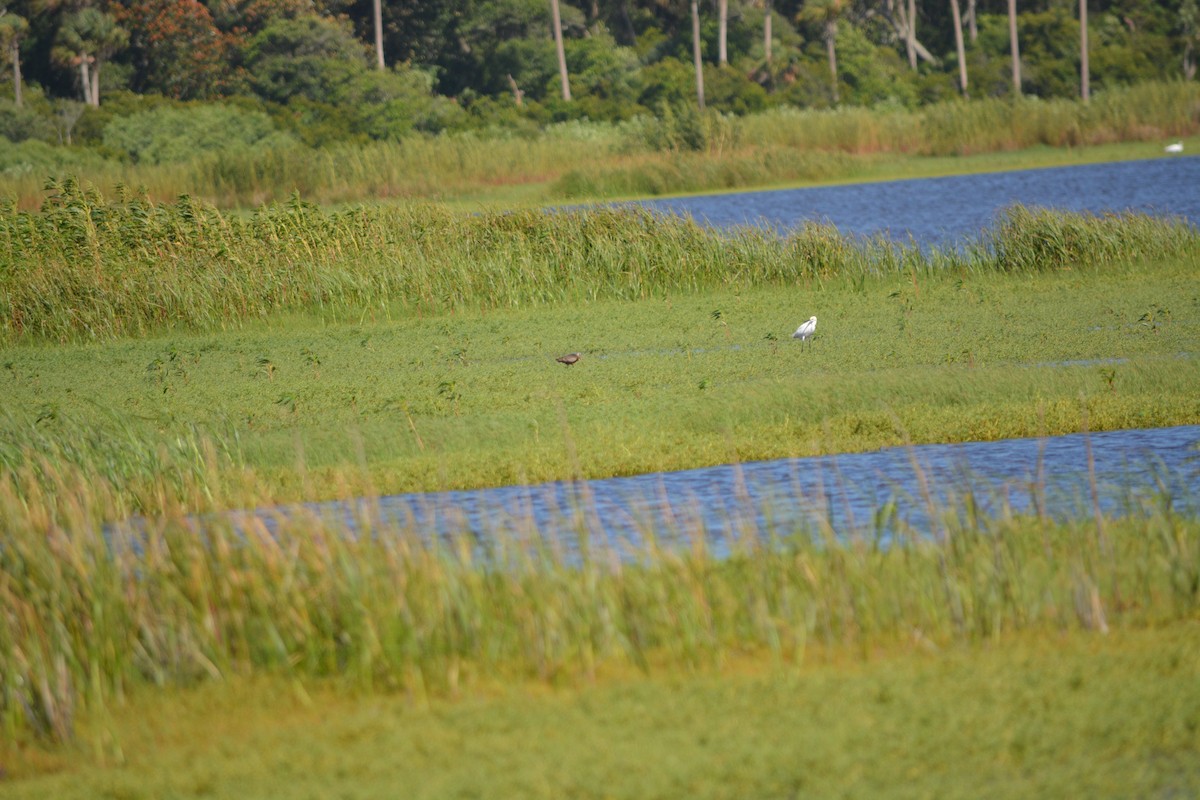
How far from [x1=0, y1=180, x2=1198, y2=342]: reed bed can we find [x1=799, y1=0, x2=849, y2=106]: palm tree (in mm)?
36231

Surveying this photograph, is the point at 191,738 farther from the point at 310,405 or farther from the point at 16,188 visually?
the point at 16,188

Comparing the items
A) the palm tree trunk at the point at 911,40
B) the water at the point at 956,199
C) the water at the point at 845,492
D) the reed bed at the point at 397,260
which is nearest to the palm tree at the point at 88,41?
the water at the point at 956,199

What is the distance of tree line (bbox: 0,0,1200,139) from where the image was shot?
45.1 metres

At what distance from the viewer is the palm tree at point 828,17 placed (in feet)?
169

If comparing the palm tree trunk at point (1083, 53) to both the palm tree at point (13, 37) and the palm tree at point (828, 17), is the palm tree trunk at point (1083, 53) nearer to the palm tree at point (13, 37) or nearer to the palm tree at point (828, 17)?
the palm tree at point (828, 17)

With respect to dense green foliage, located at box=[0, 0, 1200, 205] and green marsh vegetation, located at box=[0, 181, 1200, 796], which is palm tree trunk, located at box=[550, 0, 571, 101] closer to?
dense green foliage, located at box=[0, 0, 1200, 205]

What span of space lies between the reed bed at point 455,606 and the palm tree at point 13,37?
43.0 m

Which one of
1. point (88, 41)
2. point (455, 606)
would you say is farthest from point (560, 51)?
point (455, 606)

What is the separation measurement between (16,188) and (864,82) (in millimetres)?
29510

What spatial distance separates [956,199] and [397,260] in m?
15.0

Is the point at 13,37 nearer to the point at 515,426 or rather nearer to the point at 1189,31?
the point at 1189,31

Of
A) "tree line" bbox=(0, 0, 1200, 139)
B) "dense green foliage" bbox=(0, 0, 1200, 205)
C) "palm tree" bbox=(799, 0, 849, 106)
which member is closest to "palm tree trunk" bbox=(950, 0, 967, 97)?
"tree line" bbox=(0, 0, 1200, 139)

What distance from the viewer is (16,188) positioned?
2941 cm

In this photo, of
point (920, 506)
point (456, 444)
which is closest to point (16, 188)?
point (456, 444)
